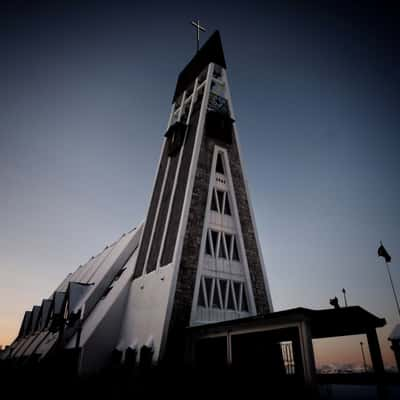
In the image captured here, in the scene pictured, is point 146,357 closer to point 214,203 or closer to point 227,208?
point 214,203

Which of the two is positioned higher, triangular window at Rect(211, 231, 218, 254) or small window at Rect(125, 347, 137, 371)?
triangular window at Rect(211, 231, 218, 254)

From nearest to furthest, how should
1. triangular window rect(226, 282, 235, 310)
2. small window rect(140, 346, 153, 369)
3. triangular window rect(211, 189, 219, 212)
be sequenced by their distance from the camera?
small window rect(140, 346, 153, 369), triangular window rect(226, 282, 235, 310), triangular window rect(211, 189, 219, 212)

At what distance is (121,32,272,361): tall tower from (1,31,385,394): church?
0.07 metres

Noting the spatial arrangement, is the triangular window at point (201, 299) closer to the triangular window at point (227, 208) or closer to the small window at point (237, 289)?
the small window at point (237, 289)

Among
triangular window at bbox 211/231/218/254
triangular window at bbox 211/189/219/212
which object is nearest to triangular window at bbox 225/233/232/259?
triangular window at bbox 211/231/218/254

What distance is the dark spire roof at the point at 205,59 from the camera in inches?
1222

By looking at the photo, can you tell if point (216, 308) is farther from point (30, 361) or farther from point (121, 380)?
point (30, 361)

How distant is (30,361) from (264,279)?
21195mm

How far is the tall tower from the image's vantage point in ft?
61.1

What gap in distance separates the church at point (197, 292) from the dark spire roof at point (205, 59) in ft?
4.93

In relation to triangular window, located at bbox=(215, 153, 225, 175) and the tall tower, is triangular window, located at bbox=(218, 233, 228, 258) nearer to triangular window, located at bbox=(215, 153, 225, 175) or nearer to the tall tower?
the tall tower

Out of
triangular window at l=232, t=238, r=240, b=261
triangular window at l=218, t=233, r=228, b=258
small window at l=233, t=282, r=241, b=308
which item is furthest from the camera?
triangular window at l=232, t=238, r=240, b=261

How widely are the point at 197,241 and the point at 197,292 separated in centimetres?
332

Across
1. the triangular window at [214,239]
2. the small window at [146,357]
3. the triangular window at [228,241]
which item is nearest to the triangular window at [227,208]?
the triangular window at [228,241]
